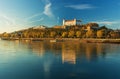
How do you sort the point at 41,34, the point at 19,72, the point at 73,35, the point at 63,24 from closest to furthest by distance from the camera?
1. the point at 19,72
2. the point at 73,35
3. the point at 41,34
4. the point at 63,24

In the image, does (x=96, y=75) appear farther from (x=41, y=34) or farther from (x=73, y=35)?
(x=41, y=34)

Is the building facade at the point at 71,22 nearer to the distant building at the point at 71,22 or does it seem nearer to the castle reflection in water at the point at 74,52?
the distant building at the point at 71,22

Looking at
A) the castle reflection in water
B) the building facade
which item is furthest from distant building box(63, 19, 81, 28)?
the castle reflection in water

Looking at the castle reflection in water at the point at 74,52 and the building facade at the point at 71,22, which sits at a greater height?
the building facade at the point at 71,22

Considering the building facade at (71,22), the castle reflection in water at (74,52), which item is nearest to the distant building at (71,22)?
the building facade at (71,22)

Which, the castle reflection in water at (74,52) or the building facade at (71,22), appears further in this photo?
the building facade at (71,22)

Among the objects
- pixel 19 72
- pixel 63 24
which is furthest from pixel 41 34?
pixel 19 72

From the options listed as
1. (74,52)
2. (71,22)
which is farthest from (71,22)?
(74,52)

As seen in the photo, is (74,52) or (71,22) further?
(71,22)

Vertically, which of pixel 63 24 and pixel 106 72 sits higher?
pixel 63 24

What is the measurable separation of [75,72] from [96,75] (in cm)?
182

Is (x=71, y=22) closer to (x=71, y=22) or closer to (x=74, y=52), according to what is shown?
(x=71, y=22)

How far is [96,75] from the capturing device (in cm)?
1705

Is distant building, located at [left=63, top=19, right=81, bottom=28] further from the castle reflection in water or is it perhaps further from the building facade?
the castle reflection in water
